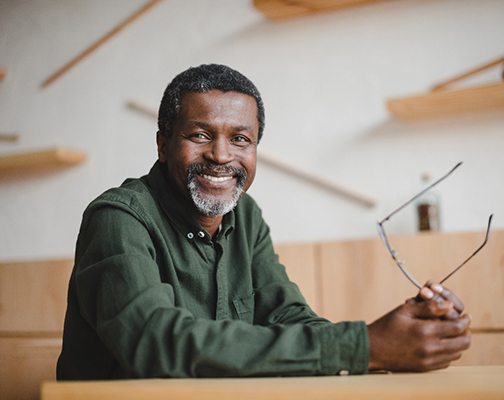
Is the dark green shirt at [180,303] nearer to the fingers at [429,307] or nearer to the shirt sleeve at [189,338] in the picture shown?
the shirt sleeve at [189,338]

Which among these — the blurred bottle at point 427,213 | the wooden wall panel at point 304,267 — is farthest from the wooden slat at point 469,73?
the wooden wall panel at point 304,267

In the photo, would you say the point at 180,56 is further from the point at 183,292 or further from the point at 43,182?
the point at 183,292

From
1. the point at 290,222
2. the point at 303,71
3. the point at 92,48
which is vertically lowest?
the point at 290,222

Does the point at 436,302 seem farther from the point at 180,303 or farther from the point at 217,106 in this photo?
the point at 217,106

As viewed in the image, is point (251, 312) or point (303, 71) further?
point (303, 71)

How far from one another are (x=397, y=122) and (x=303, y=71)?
1.64 ft

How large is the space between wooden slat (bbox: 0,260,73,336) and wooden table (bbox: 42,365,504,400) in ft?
6.25

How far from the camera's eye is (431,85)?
262cm

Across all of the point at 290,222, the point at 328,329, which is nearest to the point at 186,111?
the point at 328,329

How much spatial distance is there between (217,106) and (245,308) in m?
0.50

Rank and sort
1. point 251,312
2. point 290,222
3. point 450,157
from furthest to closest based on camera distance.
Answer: point 290,222, point 450,157, point 251,312

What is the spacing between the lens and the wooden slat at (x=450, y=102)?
2371 millimetres

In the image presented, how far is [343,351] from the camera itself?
3.29 ft

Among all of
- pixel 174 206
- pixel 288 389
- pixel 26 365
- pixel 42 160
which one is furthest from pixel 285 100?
pixel 288 389
